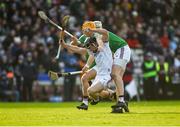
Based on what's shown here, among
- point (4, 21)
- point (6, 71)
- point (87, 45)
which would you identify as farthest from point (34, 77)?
point (87, 45)

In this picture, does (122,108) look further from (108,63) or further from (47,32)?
(47,32)

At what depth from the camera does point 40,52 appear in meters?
32.0

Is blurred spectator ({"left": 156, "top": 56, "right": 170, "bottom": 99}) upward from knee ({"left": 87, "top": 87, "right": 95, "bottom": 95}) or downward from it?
upward

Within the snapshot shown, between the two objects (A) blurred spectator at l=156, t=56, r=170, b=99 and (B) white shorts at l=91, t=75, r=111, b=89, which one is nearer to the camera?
(B) white shorts at l=91, t=75, r=111, b=89

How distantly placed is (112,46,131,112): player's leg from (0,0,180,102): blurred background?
1161cm

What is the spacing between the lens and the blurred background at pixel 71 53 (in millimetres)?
31156

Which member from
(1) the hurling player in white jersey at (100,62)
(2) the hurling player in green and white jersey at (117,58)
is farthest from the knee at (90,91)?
(2) the hurling player in green and white jersey at (117,58)

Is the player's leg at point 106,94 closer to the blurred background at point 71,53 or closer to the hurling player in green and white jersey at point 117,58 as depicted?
the hurling player in green and white jersey at point 117,58

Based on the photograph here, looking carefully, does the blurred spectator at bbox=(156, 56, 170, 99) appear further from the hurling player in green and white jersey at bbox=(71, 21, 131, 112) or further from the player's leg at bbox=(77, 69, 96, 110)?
the hurling player in green and white jersey at bbox=(71, 21, 131, 112)

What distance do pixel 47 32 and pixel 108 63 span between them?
1460cm

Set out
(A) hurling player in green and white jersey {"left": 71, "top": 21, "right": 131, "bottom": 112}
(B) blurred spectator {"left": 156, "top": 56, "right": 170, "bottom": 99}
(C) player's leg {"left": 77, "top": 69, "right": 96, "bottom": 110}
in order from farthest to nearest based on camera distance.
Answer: (B) blurred spectator {"left": 156, "top": 56, "right": 170, "bottom": 99}
(C) player's leg {"left": 77, "top": 69, "right": 96, "bottom": 110}
(A) hurling player in green and white jersey {"left": 71, "top": 21, "right": 131, "bottom": 112}

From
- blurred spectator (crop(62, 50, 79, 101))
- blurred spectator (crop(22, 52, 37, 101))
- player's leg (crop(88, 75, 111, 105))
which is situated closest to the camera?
player's leg (crop(88, 75, 111, 105))

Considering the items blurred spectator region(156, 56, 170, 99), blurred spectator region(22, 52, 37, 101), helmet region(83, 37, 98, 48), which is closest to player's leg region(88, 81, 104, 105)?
helmet region(83, 37, 98, 48)

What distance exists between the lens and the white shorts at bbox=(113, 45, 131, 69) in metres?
18.8
